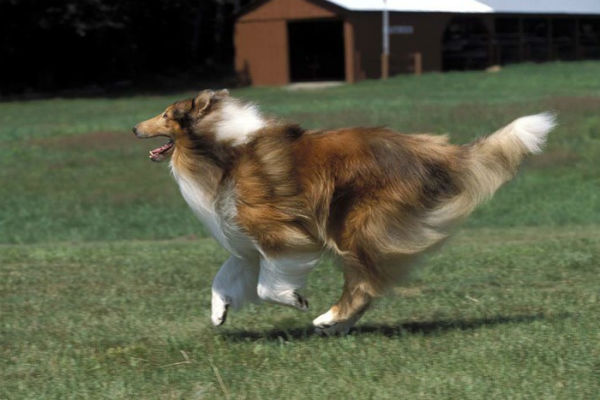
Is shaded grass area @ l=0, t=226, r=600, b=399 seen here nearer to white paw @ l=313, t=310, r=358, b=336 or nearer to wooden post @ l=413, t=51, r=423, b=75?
white paw @ l=313, t=310, r=358, b=336

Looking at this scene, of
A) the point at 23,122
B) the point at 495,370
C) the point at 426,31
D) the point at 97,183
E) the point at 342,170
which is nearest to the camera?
the point at 495,370

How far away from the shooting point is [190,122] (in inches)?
265

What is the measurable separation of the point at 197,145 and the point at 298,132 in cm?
70

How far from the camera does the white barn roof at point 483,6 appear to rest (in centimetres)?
2973

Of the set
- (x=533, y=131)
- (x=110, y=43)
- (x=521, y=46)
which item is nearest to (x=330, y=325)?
(x=533, y=131)

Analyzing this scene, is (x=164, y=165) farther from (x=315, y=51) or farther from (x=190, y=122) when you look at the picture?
(x=315, y=51)

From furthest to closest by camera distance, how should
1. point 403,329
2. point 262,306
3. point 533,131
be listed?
point 262,306 < point 403,329 < point 533,131

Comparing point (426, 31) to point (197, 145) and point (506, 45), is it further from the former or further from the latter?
point (197, 145)

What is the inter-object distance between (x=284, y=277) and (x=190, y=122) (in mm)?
1250

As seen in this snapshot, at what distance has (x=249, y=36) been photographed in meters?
41.0

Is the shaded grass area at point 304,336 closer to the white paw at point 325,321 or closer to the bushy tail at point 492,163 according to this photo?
the white paw at point 325,321

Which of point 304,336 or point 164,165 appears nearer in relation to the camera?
point 304,336

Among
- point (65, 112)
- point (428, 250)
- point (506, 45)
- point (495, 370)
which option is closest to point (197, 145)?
point (428, 250)

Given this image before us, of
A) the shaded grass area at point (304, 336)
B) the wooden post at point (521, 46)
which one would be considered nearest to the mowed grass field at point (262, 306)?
the shaded grass area at point (304, 336)
